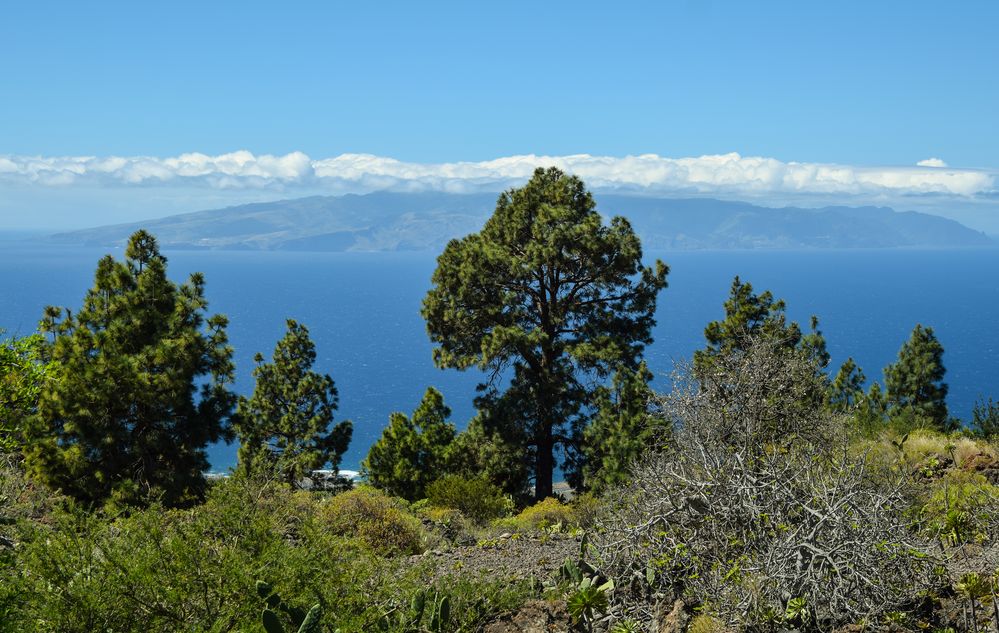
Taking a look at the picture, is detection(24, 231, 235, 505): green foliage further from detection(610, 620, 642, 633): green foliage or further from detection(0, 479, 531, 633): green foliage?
detection(610, 620, 642, 633): green foliage

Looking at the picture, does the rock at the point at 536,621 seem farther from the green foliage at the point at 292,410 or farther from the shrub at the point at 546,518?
the green foliage at the point at 292,410

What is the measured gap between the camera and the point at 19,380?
18.5m

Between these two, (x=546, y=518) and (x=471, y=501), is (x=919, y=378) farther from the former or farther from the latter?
(x=546, y=518)

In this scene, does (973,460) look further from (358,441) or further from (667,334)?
(667,334)

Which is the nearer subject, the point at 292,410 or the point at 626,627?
the point at 626,627

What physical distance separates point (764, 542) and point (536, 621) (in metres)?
2.39

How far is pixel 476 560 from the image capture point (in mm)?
10922

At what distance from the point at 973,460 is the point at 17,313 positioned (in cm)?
16138

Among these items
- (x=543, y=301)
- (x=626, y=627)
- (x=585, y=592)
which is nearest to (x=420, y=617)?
(x=585, y=592)

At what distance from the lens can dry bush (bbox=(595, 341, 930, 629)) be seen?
654 centimetres

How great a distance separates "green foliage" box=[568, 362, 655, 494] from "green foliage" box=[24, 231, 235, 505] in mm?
9898

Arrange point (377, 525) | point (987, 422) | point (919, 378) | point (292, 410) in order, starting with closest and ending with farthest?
point (377, 525) → point (987, 422) → point (292, 410) → point (919, 378)

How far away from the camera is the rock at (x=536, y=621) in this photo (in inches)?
309

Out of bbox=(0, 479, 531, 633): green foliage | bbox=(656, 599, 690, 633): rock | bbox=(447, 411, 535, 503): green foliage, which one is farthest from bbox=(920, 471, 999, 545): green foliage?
bbox=(447, 411, 535, 503): green foliage
